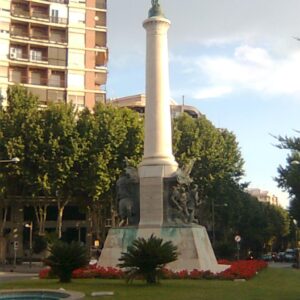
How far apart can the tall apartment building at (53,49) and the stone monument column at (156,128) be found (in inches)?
1493

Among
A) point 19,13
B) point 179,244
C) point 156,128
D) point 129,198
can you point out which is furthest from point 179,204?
point 19,13

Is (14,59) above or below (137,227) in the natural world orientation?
above

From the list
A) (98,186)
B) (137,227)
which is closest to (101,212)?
(98,186)

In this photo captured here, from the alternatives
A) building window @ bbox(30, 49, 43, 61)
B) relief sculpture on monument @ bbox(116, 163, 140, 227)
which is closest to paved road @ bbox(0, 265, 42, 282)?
relief sculpture on monument @ bbox(116, 163, 140, 227)

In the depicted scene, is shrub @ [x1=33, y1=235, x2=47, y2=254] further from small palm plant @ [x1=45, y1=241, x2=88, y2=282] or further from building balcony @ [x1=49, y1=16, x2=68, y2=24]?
small palm plant @ [x1=45, y1=241, x2=88, y2=282]

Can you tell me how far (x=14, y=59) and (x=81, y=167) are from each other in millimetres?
23042

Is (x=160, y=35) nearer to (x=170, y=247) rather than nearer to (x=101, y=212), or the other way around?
(x=170, y=247)

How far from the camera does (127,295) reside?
53.4ft

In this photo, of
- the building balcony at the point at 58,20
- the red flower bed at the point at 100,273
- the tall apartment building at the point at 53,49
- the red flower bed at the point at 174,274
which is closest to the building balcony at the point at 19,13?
the tall apartment building at the point at 53,49

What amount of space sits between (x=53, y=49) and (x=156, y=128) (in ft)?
138

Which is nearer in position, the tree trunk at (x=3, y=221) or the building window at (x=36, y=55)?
the tree trunk at (x=3, y=221)

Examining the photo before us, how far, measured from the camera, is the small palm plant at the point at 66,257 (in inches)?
819

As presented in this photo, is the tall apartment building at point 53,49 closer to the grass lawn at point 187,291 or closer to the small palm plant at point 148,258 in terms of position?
the small palm plant at point 148,258

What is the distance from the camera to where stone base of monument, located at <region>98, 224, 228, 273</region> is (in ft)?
84.8
